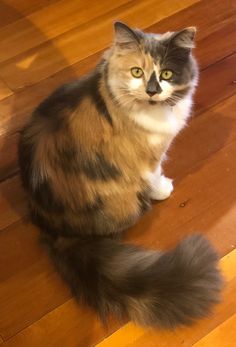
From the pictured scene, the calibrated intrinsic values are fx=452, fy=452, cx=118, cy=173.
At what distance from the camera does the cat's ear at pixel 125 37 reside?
3.35ft

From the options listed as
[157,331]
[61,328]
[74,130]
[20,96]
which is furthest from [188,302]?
[20,96]

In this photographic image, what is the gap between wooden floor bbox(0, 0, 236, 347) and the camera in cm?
120

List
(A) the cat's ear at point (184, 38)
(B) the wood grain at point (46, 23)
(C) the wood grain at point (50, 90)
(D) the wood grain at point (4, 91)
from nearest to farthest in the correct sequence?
(A) the cat's ear at point (184, 38), (C) the wood grain at point (50, 90), (D) the wood grain at point (4, 91), (B) the wood grain at point (46, 23)

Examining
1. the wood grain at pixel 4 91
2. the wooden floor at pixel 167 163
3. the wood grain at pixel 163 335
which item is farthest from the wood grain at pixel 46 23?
the wood grain at pixel 163 335

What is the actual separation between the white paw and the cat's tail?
0.68ft

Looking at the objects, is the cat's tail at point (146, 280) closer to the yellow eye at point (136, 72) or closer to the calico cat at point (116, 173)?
the calico cat at point (116, 173)

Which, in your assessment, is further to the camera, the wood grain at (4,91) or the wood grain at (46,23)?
the wood grain at (46,23)

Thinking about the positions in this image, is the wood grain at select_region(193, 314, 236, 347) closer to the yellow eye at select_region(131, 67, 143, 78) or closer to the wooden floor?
the wooden floor

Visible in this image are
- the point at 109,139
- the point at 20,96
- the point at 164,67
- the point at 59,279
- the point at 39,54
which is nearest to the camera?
the point at 164,67

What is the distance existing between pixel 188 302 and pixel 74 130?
1.67ft

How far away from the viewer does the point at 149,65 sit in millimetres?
1031

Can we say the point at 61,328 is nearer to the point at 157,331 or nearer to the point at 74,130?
the point at 157,331

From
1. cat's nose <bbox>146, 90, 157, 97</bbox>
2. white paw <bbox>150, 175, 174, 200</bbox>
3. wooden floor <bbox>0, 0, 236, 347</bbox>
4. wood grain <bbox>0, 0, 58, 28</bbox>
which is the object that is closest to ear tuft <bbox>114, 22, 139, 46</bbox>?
cat's nose <bbox>146, 90, 157, 97</bbox>

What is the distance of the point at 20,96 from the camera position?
1.67 m
